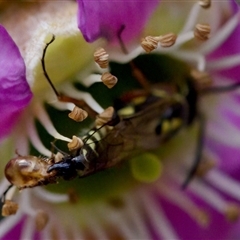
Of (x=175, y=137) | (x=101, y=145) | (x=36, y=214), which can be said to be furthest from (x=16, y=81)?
(x=175, y=137)

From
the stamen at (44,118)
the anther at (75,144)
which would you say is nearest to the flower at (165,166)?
the stamen at (44,118)

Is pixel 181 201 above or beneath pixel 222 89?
beneath

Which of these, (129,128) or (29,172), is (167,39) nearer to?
(129,128)

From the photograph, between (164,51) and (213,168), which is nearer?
(164,51)

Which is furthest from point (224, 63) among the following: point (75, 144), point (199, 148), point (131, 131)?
point (75, 144)

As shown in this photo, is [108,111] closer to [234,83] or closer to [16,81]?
[16,81]

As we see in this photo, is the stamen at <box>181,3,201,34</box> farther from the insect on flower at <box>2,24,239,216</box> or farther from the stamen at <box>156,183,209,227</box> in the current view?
the stamen at <box>156,183,209,227</box>
